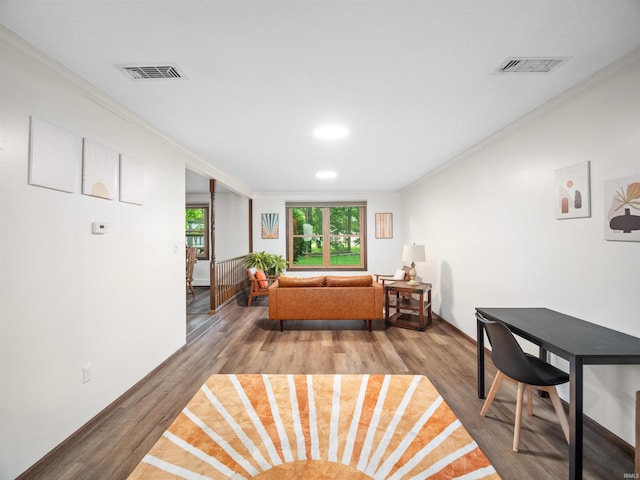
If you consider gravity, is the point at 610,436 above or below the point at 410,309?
below

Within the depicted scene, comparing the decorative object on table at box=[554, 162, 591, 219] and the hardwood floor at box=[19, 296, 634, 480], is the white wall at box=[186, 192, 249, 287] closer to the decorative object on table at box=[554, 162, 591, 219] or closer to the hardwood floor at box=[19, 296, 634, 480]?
the hardwood floor at box=[19, 296, 634, 480]

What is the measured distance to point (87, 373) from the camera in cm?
213

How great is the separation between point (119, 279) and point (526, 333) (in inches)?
122

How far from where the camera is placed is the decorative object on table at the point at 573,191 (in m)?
2.17

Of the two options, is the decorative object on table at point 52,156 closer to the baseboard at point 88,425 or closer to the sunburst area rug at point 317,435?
the baseboard at point 88,425

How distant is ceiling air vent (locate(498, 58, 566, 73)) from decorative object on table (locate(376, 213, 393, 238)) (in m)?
5.40

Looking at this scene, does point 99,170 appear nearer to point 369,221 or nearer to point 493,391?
point 493,391

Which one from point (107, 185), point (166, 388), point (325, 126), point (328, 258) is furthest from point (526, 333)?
point (328, 258)

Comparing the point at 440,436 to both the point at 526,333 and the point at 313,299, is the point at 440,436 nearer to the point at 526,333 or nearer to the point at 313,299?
the point at 526,333

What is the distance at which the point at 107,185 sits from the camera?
7.69 feet

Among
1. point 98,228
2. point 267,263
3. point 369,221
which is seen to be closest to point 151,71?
point 98,228

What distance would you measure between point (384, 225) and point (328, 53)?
5865 millimetres

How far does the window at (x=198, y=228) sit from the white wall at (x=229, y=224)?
190 millimetres

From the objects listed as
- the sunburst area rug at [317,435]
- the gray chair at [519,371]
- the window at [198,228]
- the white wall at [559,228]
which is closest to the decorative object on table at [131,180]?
the sunburst area rug at [317,435]
